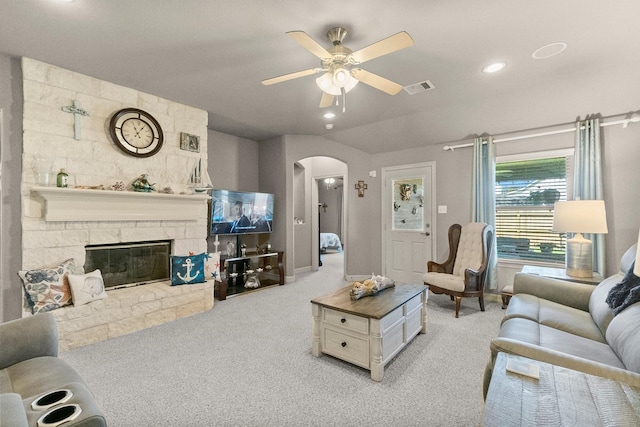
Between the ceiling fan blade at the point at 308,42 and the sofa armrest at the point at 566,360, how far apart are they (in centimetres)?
197

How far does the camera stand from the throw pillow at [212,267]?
3.82 meters

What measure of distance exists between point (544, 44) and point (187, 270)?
417 centimetres

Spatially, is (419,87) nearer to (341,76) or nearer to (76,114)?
(341,76)

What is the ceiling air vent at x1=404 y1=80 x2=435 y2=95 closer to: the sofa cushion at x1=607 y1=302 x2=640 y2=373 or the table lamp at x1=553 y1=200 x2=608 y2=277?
the table lamp at x1=553 y1=200 x2=608 y2=277

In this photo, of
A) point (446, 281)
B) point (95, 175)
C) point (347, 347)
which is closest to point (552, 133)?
point (446, 281)

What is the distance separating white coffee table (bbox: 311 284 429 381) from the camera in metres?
2.12

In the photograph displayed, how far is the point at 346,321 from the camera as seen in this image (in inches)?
89.4

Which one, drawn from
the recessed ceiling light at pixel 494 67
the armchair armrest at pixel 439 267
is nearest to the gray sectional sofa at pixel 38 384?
the recessed ceiling light at pixel 494 67

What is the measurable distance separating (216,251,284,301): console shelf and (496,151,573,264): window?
3.43m

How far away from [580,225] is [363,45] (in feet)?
8.88

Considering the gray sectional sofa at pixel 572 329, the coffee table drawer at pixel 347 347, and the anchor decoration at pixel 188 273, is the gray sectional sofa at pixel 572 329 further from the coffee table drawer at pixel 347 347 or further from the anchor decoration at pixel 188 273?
the anchor decoration at pixel 188 273

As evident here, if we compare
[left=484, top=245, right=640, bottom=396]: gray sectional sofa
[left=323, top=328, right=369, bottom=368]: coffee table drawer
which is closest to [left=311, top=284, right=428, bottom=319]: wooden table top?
[left=323, top=328, right=369, bottom=368]: coffee table drawer

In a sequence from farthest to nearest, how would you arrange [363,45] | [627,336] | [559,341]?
[363,45], [559,341], [627,336]

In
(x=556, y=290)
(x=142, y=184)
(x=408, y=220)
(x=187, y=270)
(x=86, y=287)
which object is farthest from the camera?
(x=408, y=220)
